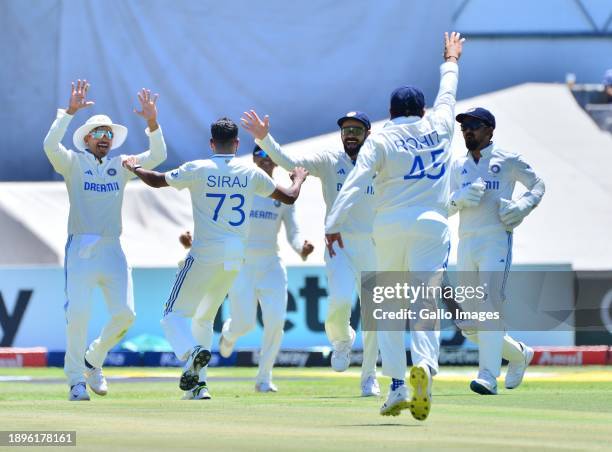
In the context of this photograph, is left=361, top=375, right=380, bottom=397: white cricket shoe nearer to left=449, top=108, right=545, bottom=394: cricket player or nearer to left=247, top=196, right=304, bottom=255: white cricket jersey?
left=449, top=108, right=545, bottom=394: cricket player

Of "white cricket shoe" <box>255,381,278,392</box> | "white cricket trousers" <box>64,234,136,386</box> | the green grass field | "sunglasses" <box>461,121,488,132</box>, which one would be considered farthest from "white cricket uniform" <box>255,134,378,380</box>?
"white cricket trousers" <box>64,234,136,386</box>

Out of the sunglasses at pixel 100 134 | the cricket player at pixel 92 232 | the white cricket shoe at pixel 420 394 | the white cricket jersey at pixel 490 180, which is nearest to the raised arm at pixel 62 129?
the cricket player at pixel 92 232

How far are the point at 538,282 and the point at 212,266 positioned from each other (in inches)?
→ 364

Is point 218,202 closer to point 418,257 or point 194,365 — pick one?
point 194,365

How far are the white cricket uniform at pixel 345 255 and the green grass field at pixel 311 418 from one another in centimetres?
49

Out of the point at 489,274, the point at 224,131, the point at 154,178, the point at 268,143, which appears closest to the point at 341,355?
the point at 489,274

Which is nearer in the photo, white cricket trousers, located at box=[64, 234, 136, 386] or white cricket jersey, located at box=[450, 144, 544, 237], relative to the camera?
white cricket trousers, located at box=[64, 234, 136, 386]

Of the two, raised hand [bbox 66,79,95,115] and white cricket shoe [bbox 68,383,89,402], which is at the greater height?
raised hand [bbox 66,79,95,115]

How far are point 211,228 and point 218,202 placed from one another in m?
0.20

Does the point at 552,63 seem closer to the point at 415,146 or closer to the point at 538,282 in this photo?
the point at 538,282

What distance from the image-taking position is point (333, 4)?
2798 cm

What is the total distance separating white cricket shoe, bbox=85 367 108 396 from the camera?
40.8 feet

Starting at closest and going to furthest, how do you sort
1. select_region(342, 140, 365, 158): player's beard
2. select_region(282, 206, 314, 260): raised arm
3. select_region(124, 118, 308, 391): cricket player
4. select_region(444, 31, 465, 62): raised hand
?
1. select_region(444, 31, 465, 62): raised hand
2. select_region(124, 118, 308, 391): cricket player
3. select_region(342, 140, 365, 158): player's beard
4. select_region(282, 206, 314, 260): raised arm

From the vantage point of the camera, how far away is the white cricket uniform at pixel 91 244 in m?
12.2
